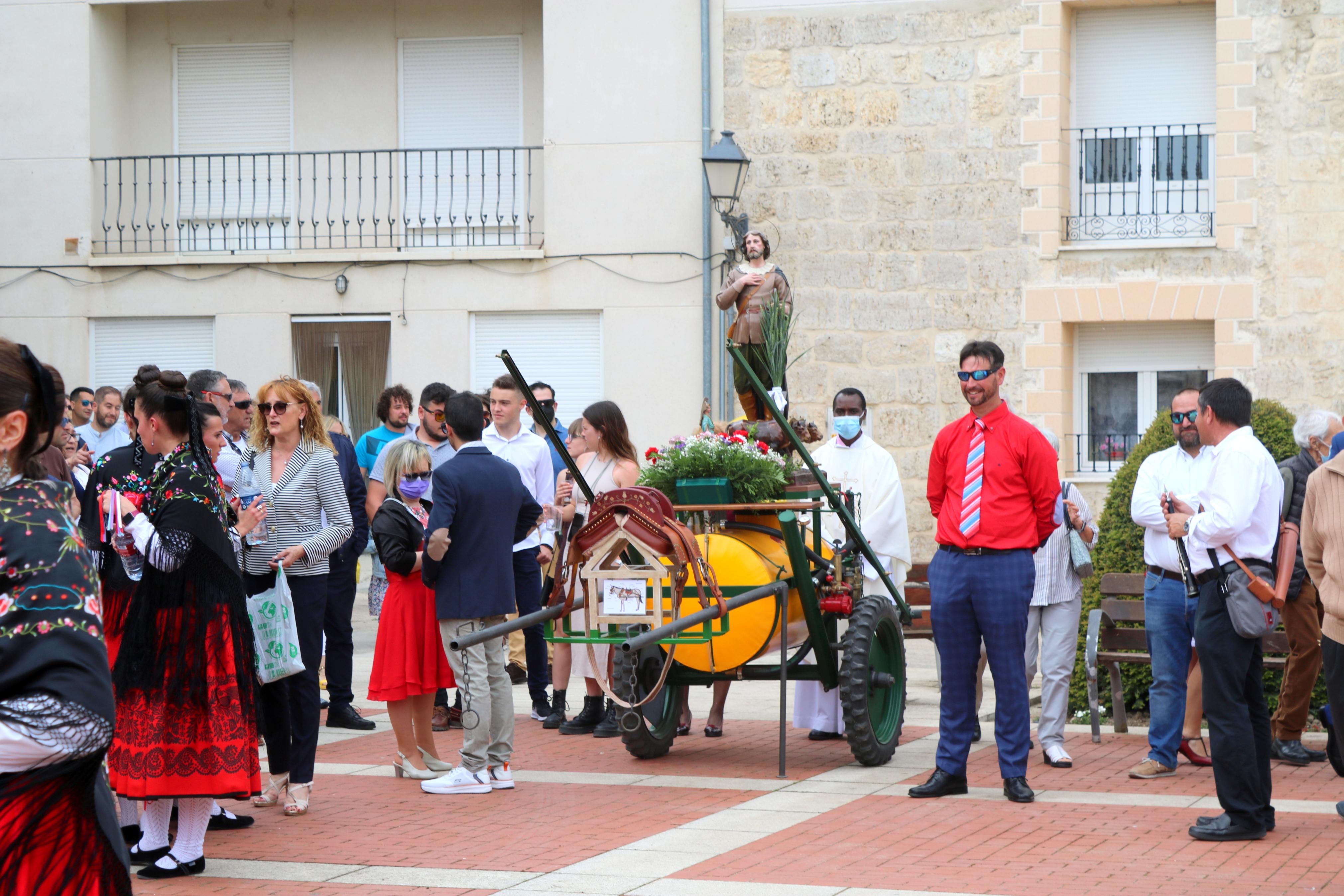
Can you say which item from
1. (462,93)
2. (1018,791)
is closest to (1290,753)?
(1018,791)

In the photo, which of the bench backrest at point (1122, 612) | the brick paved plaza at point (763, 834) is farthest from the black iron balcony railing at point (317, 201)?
the brick paved plaza at point (763, 834)

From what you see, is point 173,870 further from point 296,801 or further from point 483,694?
point 483,694

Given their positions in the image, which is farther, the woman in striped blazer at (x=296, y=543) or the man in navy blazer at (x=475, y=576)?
the man in navy blazer at (x=475, y=576)

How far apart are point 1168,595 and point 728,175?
9.30 metres

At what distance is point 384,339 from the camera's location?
735 inches

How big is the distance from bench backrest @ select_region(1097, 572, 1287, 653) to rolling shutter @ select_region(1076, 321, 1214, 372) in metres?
7.58

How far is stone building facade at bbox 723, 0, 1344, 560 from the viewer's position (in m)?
15.9

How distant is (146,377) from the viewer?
20.4 feet

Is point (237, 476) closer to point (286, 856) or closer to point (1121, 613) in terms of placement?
point (286, 856)

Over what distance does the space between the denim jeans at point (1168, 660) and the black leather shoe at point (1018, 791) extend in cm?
98

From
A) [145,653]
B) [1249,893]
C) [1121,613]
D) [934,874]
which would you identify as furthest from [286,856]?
[1121,613]

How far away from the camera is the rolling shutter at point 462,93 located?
18.9m

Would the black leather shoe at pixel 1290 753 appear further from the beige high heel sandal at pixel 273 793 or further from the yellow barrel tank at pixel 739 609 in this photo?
the beige high heel sandal at pixel 273 793

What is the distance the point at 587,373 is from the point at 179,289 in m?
5.12
